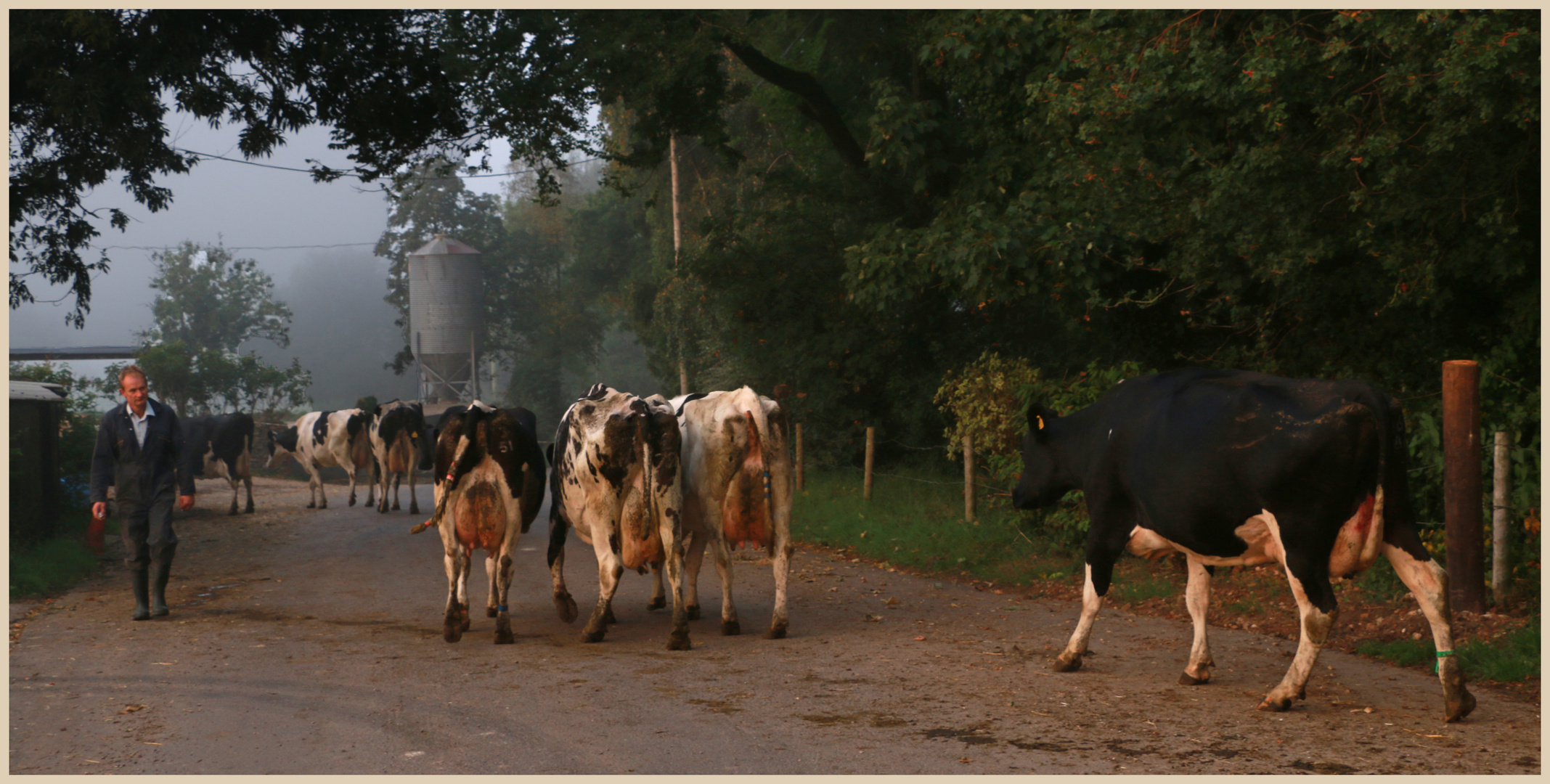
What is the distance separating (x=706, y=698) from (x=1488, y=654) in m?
4.35

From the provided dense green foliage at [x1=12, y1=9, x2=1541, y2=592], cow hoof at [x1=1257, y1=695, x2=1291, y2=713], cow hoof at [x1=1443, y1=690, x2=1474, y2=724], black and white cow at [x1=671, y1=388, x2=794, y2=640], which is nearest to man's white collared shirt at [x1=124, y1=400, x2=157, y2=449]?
black and white cow at [x1=671, y1=388, x2=794, y2=640]

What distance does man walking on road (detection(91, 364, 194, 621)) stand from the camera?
9.21 m

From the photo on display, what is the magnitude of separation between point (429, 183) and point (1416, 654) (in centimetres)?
5655

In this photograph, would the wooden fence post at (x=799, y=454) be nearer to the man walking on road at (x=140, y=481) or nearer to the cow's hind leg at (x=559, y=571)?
the cow's hind leg at (x=559, y=571)

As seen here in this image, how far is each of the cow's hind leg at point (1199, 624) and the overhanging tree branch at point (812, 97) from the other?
12251 mm

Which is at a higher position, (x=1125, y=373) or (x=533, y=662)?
(x=1125, y=373)

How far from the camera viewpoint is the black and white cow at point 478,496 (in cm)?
828

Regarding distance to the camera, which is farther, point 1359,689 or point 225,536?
point 225,536

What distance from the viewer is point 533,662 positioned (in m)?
7.34

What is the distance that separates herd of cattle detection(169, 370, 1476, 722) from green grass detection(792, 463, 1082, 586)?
9.88 feet

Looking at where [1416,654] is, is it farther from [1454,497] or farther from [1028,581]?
[1028,581]

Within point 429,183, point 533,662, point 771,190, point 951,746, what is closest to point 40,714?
point 533,662

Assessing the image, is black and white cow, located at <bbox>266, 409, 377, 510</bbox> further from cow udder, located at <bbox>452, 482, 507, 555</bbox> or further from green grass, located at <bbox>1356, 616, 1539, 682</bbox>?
green grass, located at <bbox>1356, 616, 1539, 682</bbox>

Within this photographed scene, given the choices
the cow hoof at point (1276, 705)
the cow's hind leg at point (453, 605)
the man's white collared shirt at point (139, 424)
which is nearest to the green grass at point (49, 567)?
the man's white collared shirt at point (139, 424)
